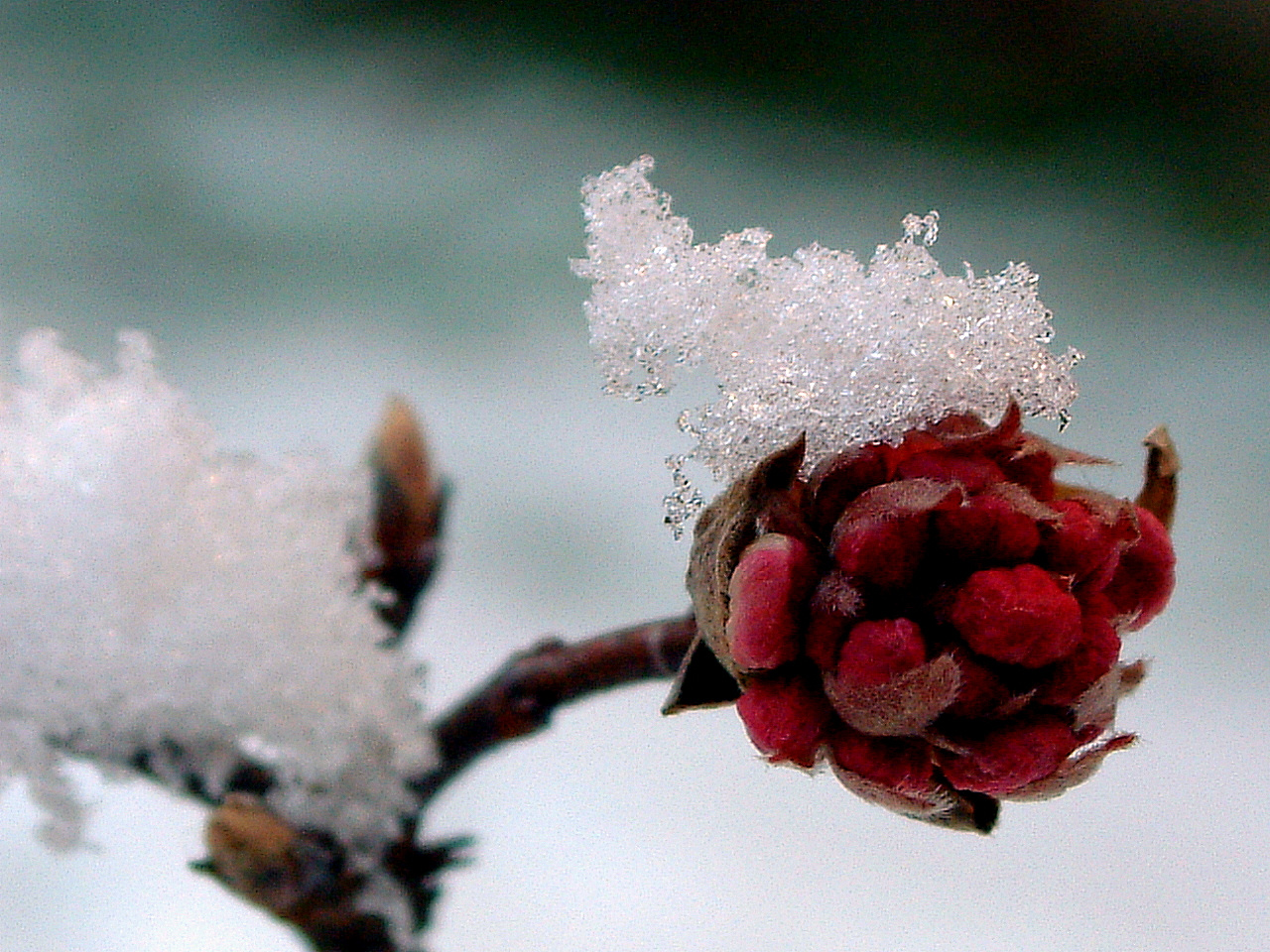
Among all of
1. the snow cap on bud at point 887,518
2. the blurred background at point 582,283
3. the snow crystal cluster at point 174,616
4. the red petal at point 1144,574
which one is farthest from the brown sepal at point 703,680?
the blurred background at point 582,283

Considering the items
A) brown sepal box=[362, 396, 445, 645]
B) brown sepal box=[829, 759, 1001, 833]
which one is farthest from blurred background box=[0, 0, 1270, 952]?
brown sepal box=[829, 759, 1001, 833]

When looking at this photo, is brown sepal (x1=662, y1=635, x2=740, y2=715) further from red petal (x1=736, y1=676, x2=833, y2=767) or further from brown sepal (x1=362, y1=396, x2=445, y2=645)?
brown sepal (x1=362, y1=396, x2=445, y2=645)

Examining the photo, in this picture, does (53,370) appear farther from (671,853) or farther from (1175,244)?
(1175,244)

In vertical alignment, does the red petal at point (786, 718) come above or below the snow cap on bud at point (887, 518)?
below

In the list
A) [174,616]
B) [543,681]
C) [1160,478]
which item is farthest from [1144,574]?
[174,616]

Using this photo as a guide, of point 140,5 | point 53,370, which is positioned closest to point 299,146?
point 140,5

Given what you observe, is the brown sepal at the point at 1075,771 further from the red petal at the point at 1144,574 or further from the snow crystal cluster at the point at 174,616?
the snow crystal cluster at the point at 174,616
